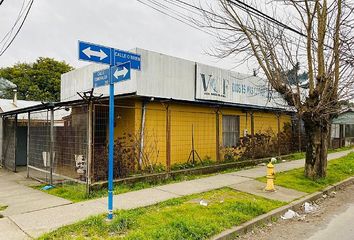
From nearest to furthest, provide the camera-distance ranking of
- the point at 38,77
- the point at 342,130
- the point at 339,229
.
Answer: the point at 339,229 < the point at 342,130 < the point at 38,77

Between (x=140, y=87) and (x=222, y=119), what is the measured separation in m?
5.14

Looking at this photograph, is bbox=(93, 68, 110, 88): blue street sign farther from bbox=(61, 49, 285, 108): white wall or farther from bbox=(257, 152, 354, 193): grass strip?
bbox=(257, 152, 354, 193): grass strip

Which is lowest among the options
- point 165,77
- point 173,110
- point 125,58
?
point 173,110

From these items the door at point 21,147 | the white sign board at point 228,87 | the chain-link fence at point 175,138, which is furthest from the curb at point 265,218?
the door at point 21,147

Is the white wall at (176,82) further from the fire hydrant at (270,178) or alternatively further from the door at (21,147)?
the fire hydrant at (270,178)

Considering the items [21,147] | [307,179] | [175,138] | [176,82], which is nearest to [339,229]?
[307,179]

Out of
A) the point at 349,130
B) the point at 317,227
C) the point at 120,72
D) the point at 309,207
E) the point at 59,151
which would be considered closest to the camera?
the point at 120,72

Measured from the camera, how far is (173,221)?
5.42m

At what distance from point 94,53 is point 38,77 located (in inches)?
1408

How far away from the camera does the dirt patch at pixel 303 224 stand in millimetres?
5656

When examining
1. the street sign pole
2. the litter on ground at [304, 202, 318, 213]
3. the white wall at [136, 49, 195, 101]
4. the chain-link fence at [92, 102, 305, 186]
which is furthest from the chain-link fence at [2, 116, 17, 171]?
the litter on ground at [304, 202, 318, 213]

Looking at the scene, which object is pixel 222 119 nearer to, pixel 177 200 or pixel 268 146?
pixel 268 146

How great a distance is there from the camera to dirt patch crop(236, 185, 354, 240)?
18.6 ft

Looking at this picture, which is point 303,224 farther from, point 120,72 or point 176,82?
point 176,82
